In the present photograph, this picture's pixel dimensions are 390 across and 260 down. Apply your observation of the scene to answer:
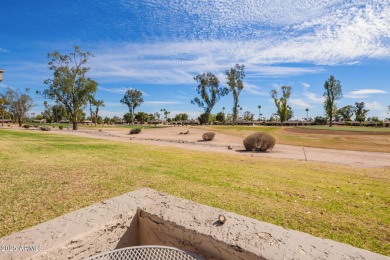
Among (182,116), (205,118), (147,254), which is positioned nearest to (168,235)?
(147,254)

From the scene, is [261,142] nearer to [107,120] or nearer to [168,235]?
[168,235]

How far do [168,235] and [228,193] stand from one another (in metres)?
3.48

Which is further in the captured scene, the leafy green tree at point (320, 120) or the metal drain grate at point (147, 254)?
the leafy green tree at point (320, 120)

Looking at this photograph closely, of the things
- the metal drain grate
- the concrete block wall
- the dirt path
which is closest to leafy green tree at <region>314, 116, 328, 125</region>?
the dirt path

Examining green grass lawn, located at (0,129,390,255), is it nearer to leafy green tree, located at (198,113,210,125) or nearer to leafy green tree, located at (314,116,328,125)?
leafy green tree, located at (198,113,210,125)

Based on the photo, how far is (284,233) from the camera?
252 cm

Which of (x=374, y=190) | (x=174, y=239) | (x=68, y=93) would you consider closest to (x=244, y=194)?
(x=174, y=239)

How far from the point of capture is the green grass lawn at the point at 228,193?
4.20 m

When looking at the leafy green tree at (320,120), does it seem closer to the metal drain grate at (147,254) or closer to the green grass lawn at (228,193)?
the green grass lawn at (228,193)

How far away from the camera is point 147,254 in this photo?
A: 2.23 metres

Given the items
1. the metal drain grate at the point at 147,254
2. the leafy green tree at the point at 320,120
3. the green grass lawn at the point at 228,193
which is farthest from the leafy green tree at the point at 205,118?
the metal drain grate at the point at 147,254

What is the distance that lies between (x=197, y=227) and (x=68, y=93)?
45.5m

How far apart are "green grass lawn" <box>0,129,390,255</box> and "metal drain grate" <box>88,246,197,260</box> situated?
2.43 m

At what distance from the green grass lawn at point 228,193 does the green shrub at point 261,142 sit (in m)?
9.33
